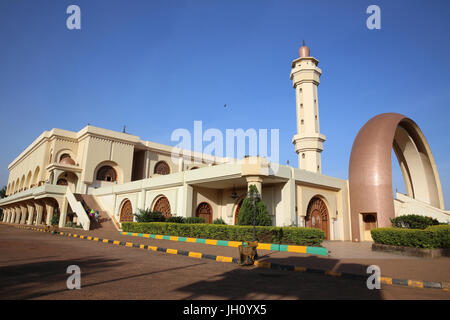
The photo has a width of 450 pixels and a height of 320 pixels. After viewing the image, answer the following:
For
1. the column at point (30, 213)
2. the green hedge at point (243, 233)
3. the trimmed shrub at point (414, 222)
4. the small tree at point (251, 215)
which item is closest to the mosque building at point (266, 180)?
the column at point (30, 213)

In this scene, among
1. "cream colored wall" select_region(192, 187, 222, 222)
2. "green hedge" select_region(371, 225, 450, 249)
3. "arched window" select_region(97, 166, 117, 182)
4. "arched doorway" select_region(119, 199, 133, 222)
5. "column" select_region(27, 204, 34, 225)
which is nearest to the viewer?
"green hedge" select_region(371, 225, 450, 249)

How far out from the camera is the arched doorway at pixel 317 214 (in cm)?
2027

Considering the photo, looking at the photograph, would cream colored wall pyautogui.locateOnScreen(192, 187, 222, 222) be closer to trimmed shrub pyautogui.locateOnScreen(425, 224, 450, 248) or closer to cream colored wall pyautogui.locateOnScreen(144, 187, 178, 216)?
cream colored wall pyautogui.locateOnScreen(144, 187, 178, 216)

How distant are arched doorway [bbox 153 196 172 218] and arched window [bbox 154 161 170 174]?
1275cm

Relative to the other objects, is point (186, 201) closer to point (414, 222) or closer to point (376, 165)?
point (376, 165)

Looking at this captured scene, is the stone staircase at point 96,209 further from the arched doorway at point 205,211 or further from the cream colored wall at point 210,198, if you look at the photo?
the cream colored wall at point 210,198

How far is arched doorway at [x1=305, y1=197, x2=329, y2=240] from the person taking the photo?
20266 mm

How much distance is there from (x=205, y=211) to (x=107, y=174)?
49.3ft

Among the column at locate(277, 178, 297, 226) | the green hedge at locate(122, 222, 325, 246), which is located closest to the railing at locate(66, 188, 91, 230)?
the green hedge at locate(122, 222, 325, 246)

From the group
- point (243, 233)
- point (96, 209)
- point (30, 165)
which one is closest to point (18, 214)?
point (30, 165)

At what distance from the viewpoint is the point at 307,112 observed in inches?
1027
